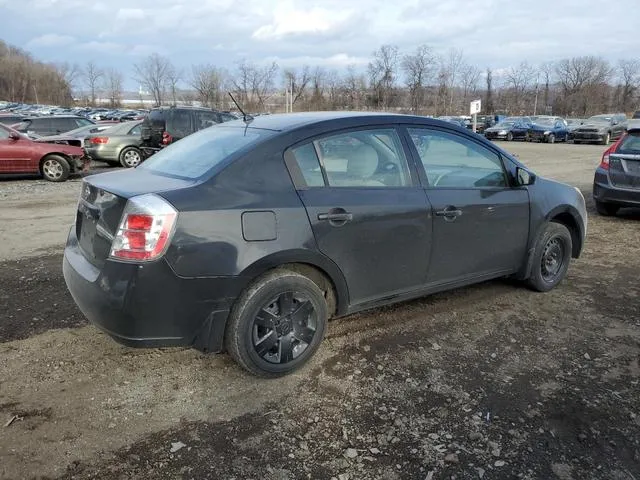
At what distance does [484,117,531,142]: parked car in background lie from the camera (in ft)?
114

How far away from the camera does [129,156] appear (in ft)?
53.0

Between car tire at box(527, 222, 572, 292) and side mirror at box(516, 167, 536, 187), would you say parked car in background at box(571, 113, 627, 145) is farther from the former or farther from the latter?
side mirror at box(516, 167, 536, 187)

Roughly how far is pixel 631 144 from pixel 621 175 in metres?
0.59

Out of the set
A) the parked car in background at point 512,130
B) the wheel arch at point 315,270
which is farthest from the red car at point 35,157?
the parked car in background at point 512,130

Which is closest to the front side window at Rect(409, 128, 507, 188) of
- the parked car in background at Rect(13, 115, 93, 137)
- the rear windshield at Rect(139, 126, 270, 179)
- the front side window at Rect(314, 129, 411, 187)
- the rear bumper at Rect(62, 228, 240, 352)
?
the front side window at Rect(314, 129, 411, 187)

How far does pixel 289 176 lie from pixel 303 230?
0.36 metres

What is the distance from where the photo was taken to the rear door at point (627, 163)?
26.6ft

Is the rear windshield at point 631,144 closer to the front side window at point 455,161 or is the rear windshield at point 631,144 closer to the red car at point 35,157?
the front side window at point 455,161

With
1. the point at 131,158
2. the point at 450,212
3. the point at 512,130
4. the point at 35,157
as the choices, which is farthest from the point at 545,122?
the point at 450,212

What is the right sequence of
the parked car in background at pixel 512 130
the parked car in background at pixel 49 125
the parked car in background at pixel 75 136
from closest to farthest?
the parked car in background at pixel 75 136, the parked car in background at pixel 49 125, the parked car in background at pixel 512 130

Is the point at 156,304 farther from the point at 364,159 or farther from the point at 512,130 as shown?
the point at 512,130

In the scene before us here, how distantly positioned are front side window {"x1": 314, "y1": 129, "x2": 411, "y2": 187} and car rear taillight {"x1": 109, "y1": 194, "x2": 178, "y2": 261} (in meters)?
1.10

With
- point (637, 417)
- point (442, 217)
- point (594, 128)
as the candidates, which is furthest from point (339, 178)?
point (594, 128)

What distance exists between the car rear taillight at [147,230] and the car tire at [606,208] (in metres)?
8.10
